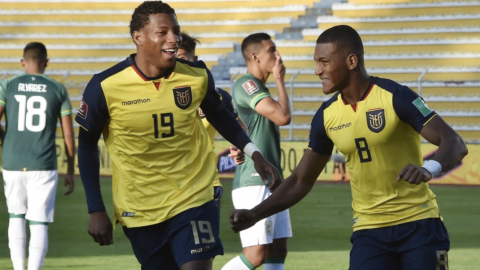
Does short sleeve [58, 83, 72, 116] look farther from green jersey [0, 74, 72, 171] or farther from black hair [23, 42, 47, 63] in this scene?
black hair [23, 42, 47, 63]

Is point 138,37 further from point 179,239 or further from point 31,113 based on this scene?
point 31,113

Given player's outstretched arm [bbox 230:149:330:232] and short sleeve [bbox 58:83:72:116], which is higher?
short sleeve [bbox 58:83:72:116]

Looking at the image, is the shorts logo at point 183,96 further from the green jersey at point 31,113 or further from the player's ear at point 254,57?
the green jersey at point 31,113

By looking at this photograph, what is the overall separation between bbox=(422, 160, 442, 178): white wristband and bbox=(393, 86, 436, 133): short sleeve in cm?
43

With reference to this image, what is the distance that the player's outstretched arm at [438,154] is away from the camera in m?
3.78

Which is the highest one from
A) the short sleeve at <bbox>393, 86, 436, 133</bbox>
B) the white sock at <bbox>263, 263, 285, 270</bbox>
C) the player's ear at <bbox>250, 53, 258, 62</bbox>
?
the player's ear at <bbox>250, 53, 258, 62</bbox>

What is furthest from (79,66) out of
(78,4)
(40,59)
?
(40,59)

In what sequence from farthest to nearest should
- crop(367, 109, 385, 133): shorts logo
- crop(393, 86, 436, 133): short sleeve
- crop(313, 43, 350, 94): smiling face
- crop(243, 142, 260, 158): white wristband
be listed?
crop(243, 142, 260, 158): white wristband < crop(313, 43, 350, 94): smiling face < crop(367, 109, 385, 133): shorts logo < crop(393, 86, 436, 133): short sleeve

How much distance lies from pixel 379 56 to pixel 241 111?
16276mm

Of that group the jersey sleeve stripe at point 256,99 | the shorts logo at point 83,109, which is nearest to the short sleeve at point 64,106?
the jersey sleeve stripe at point 256,99

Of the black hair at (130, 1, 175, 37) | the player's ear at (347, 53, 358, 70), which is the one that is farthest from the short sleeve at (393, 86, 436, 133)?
the black hair at (130, 1, 175, 37)

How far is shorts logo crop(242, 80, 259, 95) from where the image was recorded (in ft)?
22.9

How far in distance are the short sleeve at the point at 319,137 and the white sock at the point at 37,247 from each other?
380cm

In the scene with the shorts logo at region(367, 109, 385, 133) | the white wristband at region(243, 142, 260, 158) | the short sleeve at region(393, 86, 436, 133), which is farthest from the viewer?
the white wristband at region(243, 142, 260, 158)
